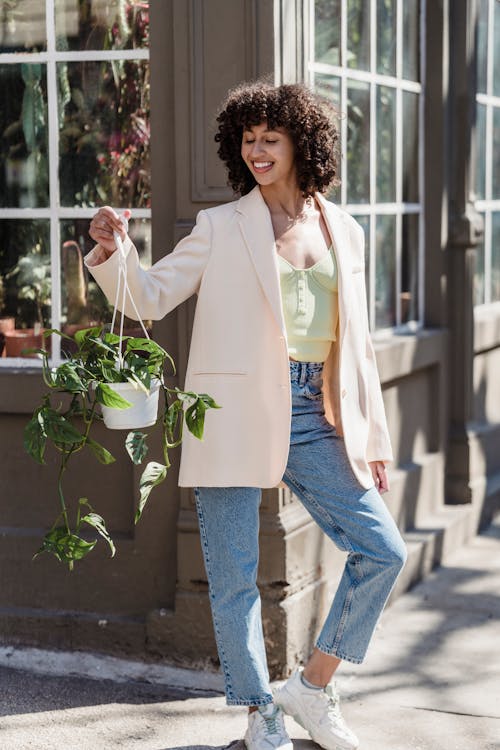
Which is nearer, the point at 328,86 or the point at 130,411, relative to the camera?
the point at 130,411

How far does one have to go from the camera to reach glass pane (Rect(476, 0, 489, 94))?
22.7 ft

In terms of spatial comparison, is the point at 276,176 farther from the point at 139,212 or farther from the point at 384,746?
the point at 384,746

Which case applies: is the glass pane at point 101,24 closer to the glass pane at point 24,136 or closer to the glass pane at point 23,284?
the glass pane at point 24,136

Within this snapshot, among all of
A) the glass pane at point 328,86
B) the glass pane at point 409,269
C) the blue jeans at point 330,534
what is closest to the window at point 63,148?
the glass pane at point 328,86

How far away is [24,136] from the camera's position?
15.7 feet

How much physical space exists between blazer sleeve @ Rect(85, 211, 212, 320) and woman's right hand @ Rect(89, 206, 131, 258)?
4 centimetres

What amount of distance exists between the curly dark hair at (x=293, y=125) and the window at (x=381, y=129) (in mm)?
1138

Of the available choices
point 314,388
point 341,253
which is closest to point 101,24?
point 341,253

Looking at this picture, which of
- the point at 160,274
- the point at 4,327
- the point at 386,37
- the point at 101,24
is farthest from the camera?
the point at 386,37

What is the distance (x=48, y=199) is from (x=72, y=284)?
1.08 feet

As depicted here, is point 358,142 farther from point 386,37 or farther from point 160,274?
point 160,274

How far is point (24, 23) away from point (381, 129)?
5.87ft

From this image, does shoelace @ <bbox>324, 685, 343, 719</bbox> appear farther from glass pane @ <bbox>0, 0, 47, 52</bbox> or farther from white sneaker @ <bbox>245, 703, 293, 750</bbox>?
glass pane @ <bbox>0, 0, 47, 52</bbox>

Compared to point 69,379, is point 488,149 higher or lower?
higher
